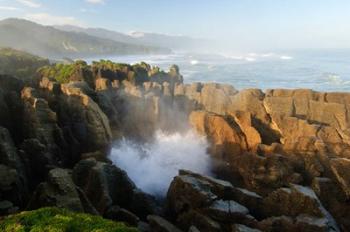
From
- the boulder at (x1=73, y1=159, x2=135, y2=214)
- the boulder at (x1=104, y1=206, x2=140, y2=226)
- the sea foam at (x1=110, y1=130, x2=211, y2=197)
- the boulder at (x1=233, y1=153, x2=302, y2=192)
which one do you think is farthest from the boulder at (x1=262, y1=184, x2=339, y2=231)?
the sea foam at (x1=110, y1=130, x2=211, y2=197)

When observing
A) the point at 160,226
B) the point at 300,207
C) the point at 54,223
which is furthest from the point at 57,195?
the point at 300,207

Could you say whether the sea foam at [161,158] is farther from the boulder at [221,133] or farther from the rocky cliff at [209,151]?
the rocky cliff at [209,151]

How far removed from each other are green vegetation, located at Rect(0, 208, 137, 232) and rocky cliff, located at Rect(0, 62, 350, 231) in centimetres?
332

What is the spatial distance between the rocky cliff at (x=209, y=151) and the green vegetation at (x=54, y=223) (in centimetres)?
332

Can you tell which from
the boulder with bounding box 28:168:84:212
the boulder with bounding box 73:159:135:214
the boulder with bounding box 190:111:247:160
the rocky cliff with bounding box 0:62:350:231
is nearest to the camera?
the boulder with bounding box 28:168:84:212

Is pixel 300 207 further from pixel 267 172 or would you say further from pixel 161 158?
pixel 161 158

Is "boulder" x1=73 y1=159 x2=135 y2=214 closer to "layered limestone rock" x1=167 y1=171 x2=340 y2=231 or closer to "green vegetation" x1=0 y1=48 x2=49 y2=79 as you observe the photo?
"layered limestone rock" x1=167 y1=171 x2=340 y2=231

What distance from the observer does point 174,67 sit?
64625mm

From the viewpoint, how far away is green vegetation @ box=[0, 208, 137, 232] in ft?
48.1

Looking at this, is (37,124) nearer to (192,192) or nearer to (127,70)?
(192,192)

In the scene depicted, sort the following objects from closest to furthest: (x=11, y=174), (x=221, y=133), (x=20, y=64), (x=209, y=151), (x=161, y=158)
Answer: (x=11, y=174)
(x=221, y=133)
(x=209, y=151)
(x=161, y=158)
(x=20, y=64)

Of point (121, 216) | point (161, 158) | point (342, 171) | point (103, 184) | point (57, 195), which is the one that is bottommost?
point (161, 158)

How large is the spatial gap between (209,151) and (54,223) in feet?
63.3

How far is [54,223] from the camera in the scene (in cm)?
1495
